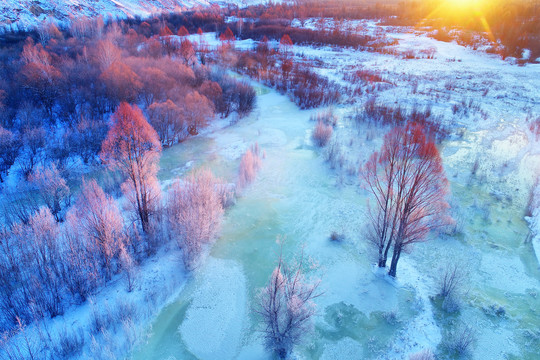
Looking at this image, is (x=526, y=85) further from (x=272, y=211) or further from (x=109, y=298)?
(x=109, y=298)

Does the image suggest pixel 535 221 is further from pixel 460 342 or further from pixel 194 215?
pixel 194 215

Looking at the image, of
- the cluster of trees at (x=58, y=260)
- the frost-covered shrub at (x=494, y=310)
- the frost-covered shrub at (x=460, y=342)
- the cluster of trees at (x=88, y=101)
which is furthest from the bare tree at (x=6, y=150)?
the frost-covered shrub at (x=494, y=310)

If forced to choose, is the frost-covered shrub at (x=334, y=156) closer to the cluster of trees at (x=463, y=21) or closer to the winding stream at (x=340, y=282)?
the winding stream at (x=340, y=282)

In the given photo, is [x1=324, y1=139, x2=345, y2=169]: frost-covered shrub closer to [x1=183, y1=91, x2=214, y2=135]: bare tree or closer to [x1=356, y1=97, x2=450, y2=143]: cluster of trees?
[x1=356, y1=97, x2=450, y2=143]: cluster of trees

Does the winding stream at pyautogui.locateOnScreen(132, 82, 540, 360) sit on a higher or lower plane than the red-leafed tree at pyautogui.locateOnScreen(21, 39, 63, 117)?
lower

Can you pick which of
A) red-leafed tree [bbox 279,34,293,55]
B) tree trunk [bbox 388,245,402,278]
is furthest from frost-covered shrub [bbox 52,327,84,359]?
red-leafed tree [bbox 279,34,293,55]

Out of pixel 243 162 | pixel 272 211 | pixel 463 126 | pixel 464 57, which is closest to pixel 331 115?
pixel 463 126
